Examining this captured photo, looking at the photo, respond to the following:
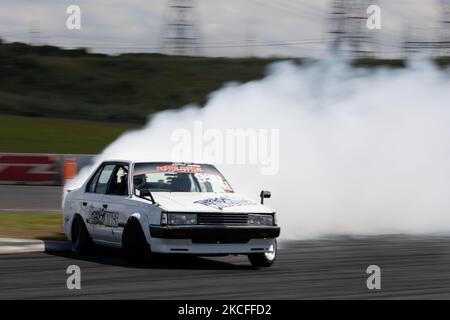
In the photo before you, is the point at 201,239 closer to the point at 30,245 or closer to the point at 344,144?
the point at 30,245

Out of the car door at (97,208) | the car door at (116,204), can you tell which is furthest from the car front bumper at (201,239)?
the car door at (97,208)

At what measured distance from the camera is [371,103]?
736 inches

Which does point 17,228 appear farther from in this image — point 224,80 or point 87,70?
point 87,70

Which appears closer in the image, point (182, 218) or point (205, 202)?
point (182, 218)

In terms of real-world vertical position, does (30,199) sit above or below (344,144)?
below

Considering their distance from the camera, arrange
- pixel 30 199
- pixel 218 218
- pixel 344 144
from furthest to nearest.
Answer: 1. pixel 30 199
2. pixel 344 144
3. pixel 218 218

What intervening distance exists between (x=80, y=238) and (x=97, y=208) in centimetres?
54

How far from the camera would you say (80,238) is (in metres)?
12.1

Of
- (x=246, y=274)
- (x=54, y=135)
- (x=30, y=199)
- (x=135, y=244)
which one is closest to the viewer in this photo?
(x=246, y=274)

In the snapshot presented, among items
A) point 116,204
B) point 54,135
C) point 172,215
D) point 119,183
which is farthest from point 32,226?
point 54,135

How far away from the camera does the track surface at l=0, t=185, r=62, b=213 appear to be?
60.5ft
